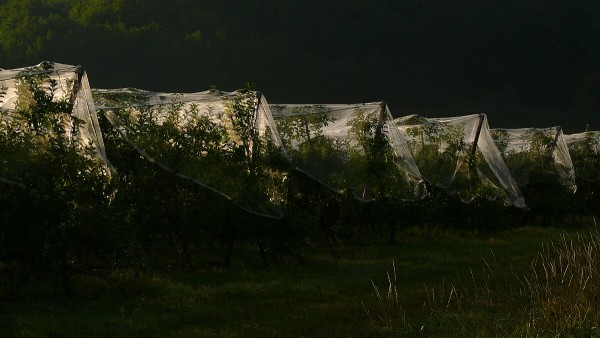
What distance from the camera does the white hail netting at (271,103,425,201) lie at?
18.1m

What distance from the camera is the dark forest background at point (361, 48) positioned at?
8481 cm

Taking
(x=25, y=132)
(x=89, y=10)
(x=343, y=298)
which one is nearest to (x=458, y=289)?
(x=343, y=298)

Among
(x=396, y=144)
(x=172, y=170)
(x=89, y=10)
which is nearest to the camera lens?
(x=172, y=170)

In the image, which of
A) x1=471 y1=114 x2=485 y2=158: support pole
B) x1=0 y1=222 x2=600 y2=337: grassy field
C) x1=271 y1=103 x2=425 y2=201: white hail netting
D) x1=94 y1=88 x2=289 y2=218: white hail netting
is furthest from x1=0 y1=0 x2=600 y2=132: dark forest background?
x1=0 y1=222 x2=600 y2=337: grassy field

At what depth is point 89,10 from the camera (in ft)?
284

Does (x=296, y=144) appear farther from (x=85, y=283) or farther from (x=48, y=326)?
(x=48, y=326)

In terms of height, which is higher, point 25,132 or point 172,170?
point 25,132

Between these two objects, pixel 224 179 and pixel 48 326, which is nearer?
pixel 48 326

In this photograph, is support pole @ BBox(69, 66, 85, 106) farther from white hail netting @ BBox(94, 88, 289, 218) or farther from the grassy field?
the grassy field

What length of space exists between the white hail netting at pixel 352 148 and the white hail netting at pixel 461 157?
2.92 meters

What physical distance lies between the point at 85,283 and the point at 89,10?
78527 millimetres

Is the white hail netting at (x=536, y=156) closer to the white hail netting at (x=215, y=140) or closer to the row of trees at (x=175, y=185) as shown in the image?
the row of trees at (x=175, y=185)

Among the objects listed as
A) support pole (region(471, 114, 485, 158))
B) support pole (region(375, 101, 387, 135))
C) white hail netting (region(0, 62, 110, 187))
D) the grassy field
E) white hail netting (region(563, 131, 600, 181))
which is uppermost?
white hail netting (region(0, 62, 110, 187))

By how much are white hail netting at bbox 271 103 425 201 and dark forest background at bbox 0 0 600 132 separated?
64.7 m
